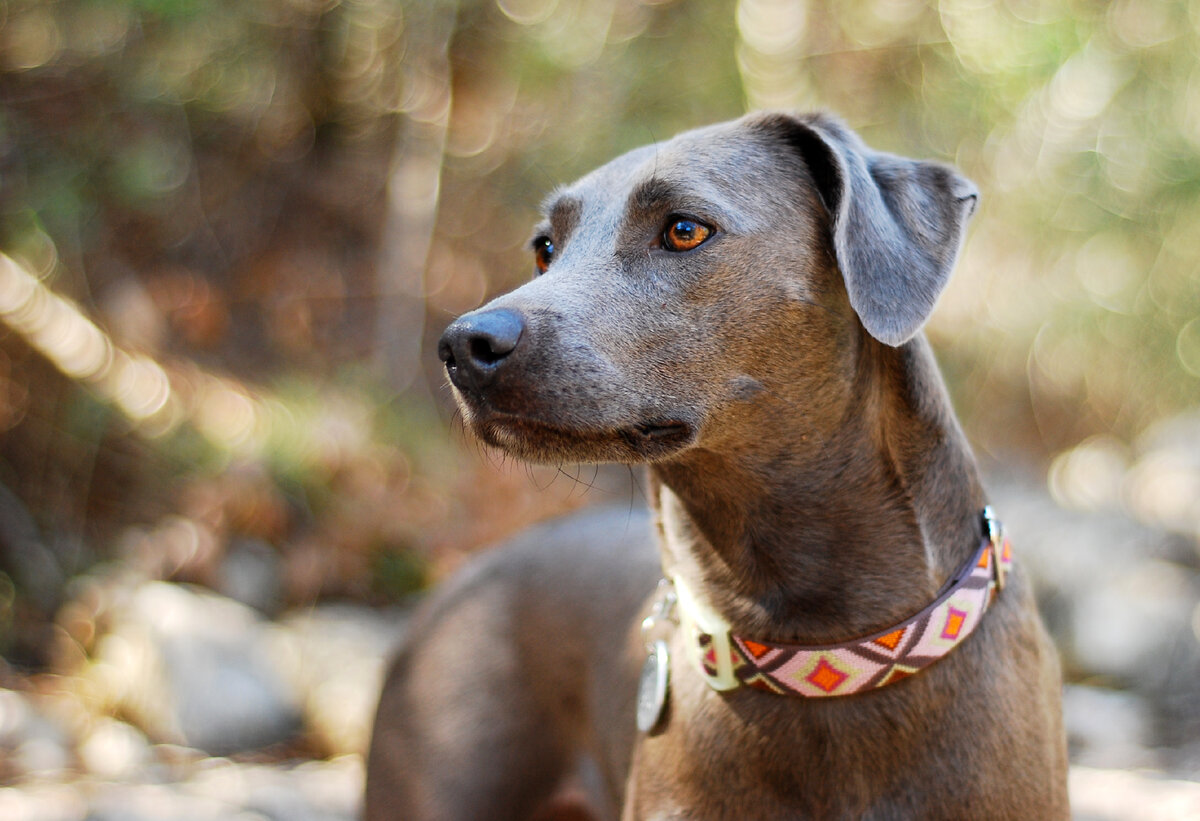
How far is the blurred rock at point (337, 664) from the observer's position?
4.61 m

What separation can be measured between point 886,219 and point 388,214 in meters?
6.13

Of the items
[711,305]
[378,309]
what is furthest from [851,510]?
[378,309]

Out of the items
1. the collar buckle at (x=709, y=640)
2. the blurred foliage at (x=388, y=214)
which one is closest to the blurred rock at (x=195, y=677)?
the blurred foliage at (x=388, y=214)

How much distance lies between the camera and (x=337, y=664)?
498cm

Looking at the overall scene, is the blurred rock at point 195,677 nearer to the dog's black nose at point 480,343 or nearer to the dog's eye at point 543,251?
the dog's eye at point 543,251

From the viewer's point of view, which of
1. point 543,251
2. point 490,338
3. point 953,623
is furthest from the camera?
point 543,251

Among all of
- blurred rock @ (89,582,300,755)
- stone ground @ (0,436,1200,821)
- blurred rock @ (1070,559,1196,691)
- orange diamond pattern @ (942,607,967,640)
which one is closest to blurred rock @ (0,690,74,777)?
stone ground @ (0,436,1200,821)

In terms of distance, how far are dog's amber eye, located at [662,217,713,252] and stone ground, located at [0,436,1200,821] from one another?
2470 mm

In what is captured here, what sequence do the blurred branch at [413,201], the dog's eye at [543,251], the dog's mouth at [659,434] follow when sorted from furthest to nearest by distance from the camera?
the blurred branch at [413,201] → the dog's eye at [543,251] → the dog's mouth at [659,434]

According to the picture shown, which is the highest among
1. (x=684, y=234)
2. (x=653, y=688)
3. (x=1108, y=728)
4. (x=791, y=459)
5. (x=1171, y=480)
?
(x=684, y=234)

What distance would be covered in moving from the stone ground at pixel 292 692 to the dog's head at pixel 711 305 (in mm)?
2239

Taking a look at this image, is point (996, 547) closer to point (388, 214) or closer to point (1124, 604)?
point (1124, 604)

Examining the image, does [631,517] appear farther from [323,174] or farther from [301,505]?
[323,174]

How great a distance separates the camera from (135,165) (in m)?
6.70
